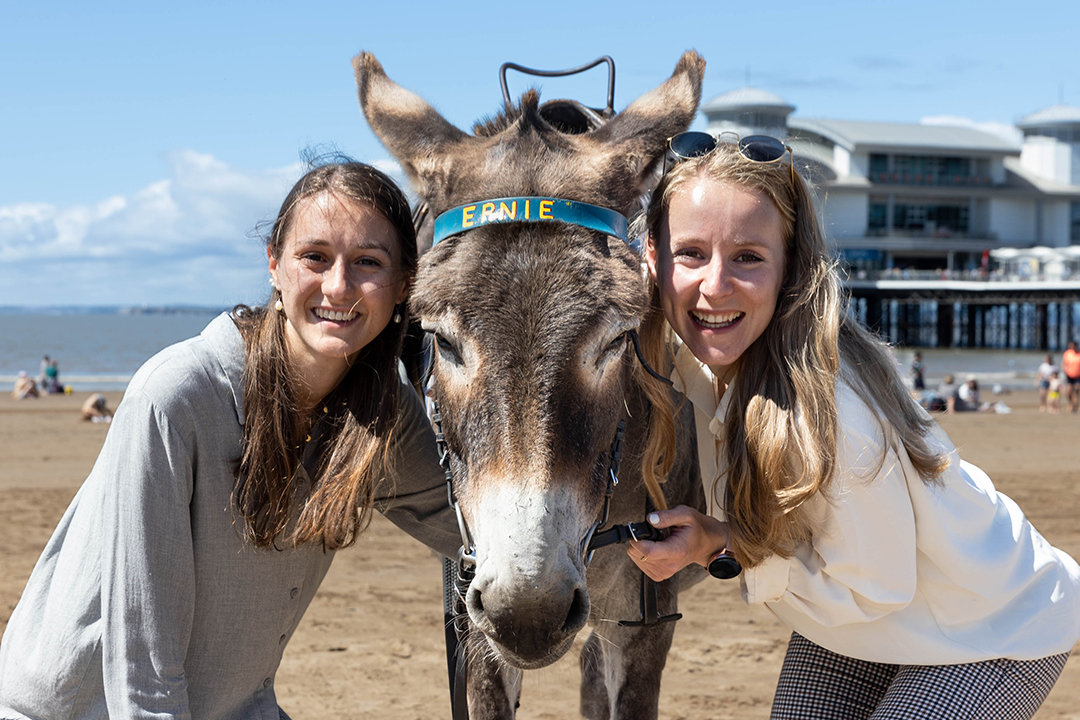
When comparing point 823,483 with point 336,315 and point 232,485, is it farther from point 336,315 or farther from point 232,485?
point 232,485

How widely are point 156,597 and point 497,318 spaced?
4.32 ft

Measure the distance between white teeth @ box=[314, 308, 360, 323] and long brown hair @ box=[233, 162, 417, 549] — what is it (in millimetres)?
197

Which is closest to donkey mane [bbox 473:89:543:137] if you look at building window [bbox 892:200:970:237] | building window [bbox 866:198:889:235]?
building window [bbox 866:198:889:235]

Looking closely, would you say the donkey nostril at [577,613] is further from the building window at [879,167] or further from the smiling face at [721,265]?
the building window at [879,167]

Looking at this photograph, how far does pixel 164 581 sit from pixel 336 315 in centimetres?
92

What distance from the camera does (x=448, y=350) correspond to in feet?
8.20

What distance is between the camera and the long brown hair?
9.16 ft

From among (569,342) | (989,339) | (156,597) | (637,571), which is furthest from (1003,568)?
(989,339)

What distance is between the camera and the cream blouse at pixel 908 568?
2.64 m

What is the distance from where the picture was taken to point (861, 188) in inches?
2341

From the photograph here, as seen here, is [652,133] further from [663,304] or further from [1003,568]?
[1003,568]

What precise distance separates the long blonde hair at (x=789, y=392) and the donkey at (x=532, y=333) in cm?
29

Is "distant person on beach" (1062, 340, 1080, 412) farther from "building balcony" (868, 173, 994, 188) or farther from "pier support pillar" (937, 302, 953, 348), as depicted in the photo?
"building balcony" (868, 173, 994, 188)

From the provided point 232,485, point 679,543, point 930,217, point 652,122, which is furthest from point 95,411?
point 930,217
